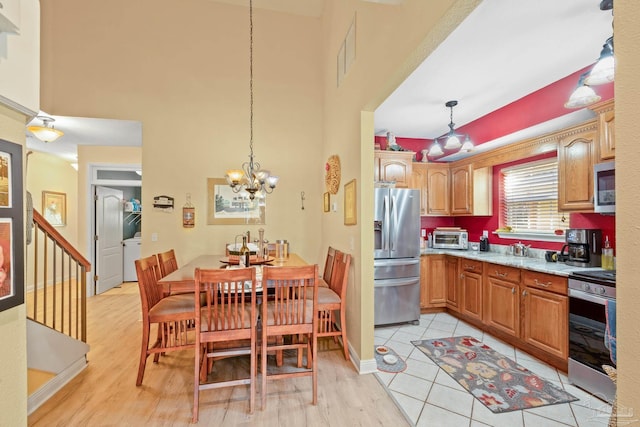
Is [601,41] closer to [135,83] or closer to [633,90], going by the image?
[633,90]

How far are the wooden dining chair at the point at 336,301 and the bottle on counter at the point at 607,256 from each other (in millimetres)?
2281

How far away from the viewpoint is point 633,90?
1.98 ft

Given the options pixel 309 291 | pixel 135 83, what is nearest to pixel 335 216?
pixel 309 291

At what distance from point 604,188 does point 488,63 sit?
1460 mm

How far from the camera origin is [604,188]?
234 centimetres

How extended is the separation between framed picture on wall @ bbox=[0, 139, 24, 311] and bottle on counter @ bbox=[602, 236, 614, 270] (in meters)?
4.07

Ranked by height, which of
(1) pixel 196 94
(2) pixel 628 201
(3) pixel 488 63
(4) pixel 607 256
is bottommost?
(4) pixel 607 256

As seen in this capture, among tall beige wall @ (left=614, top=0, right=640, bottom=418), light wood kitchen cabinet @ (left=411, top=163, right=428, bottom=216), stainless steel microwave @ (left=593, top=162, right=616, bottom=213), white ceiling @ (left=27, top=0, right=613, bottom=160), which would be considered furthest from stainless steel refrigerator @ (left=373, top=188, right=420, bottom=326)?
tall beige wall @ (left=614, top=0, right=640, bottom=418)

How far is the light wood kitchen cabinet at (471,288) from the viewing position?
343 centimetres

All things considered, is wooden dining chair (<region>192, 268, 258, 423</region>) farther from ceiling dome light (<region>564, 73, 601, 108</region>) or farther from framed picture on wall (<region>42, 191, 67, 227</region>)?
framed picture on wall (<region>42, 191, 67, 227</region>)

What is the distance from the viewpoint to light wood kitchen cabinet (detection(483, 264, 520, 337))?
2916mm

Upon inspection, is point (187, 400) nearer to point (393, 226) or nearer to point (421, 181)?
point (393, 226)

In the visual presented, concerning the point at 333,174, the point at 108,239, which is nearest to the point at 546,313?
the point at 333,174

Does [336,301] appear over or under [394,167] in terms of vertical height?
under
